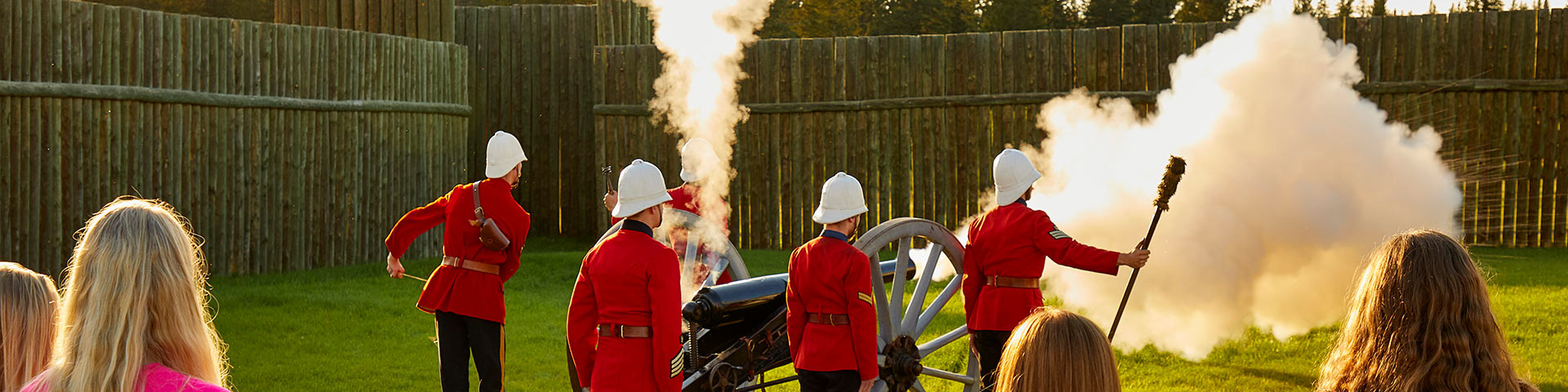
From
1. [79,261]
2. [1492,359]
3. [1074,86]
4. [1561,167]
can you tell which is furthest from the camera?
[1074,86]

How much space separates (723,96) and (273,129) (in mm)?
4374

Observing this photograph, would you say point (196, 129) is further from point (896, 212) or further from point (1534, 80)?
point (1534, 80)

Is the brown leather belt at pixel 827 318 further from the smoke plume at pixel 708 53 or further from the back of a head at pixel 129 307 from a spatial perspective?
the back of a head at pixel 129 307

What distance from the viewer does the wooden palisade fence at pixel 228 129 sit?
1043 cm

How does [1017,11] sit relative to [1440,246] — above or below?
above

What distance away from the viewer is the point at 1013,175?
20.9 ft

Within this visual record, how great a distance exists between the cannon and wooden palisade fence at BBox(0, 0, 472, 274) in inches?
253

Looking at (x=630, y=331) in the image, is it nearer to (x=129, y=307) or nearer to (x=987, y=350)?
(x=987, y=350)

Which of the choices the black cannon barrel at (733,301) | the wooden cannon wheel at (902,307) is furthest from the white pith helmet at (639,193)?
the wooden cannon wheel at (902,307)

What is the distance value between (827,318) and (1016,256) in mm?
1079

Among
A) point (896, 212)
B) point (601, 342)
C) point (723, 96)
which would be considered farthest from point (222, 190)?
point (601, 342)

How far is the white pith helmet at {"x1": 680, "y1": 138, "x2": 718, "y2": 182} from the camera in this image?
8.58 m

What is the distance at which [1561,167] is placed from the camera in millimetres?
12750

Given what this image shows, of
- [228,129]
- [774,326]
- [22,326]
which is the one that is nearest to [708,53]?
[228,129]
